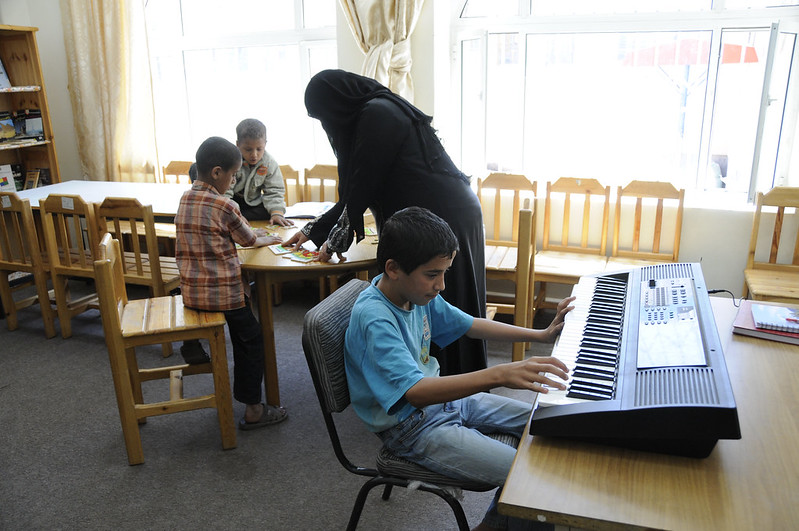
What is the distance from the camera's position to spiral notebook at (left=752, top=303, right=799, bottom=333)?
60.9 inches

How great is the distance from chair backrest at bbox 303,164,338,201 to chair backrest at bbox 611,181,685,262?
1.68 metres

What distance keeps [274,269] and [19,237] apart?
1950 mm

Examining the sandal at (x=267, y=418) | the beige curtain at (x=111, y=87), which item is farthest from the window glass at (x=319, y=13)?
the sandal at (x=267, y=418)

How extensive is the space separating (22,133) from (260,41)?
5.95 feet

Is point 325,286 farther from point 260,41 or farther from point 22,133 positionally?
point 22,133

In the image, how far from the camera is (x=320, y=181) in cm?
414

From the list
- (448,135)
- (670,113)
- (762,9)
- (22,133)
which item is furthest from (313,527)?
(22,133)

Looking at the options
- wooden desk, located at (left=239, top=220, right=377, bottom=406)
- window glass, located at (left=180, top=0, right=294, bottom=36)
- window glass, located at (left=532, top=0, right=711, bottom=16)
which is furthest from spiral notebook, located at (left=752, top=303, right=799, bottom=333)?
window glass, located at (left=180, top=0, right=294, bottom=36)

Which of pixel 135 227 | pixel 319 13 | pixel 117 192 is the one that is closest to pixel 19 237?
pixel 117 192

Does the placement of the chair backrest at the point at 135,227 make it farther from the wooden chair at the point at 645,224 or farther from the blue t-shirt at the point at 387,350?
the wooden chair at the point at 645,224

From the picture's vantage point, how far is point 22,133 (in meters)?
4.57

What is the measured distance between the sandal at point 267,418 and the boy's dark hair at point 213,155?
1.01m

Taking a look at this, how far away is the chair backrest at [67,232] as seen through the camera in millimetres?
3166

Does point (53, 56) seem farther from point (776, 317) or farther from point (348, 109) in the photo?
point (776, 317)
